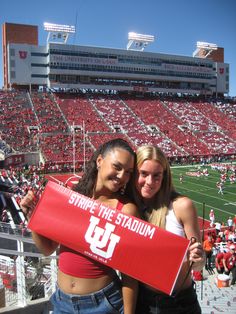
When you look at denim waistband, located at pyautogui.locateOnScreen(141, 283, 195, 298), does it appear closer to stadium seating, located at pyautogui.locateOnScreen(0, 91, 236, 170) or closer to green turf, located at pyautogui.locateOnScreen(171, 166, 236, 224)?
green turf, located at pyautogui.locateOnScreen(171, 166, 236, 224)

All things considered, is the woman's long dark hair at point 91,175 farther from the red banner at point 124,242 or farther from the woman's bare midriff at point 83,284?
the woman's bare midriff at point 83,284

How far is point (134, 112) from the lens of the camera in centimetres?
4688

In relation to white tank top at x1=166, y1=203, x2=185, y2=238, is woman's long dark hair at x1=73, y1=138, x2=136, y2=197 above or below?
above

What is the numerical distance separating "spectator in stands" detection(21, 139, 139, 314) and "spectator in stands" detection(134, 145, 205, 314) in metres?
0.11

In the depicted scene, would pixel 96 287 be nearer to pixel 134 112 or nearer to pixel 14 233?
pixel 14 233

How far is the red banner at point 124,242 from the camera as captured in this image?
2.15 metres

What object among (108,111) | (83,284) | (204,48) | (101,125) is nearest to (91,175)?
(83,284)

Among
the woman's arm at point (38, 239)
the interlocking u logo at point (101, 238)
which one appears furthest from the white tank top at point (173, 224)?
the woman's arm at point (38, 239)

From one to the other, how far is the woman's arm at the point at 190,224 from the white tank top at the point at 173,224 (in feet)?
0.10

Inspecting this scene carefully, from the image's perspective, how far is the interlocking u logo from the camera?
2.16m

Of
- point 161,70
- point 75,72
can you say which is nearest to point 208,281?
point 75,72

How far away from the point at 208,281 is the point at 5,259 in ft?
12.4

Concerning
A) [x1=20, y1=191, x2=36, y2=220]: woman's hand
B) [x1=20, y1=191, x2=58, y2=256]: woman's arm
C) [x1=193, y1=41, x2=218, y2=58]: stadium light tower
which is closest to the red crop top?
[x1=20, y1=191, x2=58, y2=256]: woman's arm

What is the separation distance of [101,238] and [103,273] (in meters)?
0.22
